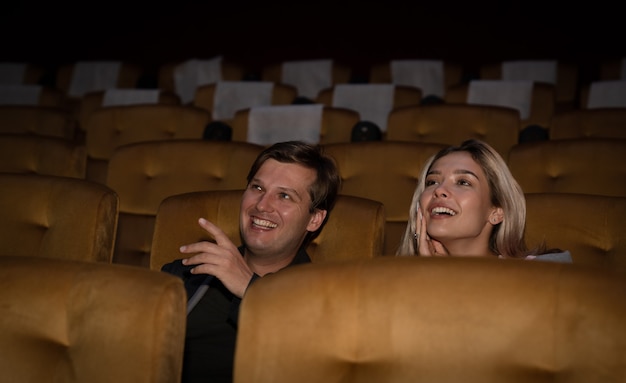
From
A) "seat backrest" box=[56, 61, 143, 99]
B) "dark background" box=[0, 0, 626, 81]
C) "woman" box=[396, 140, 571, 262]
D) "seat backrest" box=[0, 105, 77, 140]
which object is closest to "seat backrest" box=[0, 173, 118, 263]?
"woman" box=[396, 140, 571, 262]

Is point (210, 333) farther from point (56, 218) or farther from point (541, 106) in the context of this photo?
point (541, 106)

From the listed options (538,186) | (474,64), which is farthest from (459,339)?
(474,64)

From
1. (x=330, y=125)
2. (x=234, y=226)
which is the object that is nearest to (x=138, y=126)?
(x=330, y=125)

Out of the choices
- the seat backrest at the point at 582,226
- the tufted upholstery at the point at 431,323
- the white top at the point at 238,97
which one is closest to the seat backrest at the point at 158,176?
→ the seat backrest at the point at 582,226

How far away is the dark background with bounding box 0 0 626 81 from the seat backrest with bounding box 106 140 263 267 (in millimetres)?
3791

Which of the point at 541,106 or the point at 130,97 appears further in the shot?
the point at 130,97

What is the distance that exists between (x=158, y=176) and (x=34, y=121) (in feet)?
3.78

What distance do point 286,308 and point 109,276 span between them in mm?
219

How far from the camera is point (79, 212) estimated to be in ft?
4.91

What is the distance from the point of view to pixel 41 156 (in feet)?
6.88

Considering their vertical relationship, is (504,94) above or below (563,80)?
below

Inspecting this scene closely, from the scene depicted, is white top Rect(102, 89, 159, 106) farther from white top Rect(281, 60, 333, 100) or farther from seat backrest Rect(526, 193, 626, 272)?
seat backrest Rect(526, 193, 626, 272)

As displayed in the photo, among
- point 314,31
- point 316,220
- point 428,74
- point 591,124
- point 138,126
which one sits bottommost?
point 316,220

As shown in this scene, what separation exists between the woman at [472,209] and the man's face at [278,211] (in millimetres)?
220
